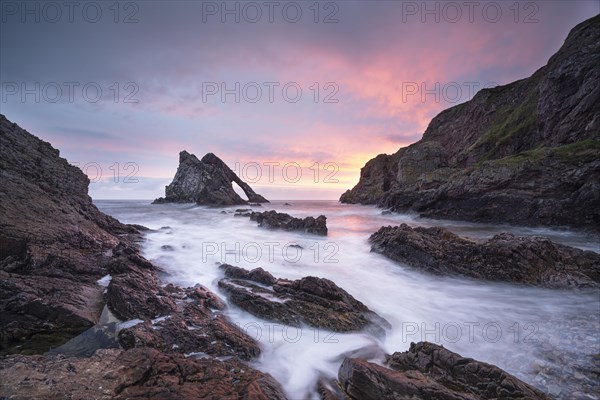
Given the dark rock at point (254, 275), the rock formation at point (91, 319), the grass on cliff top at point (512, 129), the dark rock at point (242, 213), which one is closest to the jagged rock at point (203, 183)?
the dark rock at point (242, 213)

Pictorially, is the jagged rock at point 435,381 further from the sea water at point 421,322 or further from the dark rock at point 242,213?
the dark rock at point 242,213

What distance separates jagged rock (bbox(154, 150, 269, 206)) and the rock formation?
5481 centimetres

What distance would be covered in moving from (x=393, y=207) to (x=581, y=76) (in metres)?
26.2

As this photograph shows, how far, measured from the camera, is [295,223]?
2361 cm

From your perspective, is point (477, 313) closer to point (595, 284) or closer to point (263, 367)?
point (595, 284)

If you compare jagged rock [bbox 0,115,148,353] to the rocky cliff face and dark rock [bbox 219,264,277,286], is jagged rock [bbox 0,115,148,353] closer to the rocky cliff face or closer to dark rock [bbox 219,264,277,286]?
dark rock [bbox 219,264,277,286]

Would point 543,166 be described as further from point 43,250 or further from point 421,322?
point 43,250

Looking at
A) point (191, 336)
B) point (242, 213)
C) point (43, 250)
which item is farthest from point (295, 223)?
point (191, 336)

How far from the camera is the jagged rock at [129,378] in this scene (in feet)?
11.5

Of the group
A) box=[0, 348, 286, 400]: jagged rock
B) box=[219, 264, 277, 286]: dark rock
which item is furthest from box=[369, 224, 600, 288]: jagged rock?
box=[0, 348, 286, 400]: jagged rock

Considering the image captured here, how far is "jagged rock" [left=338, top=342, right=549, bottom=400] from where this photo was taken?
3.99m

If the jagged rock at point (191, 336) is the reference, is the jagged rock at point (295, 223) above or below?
above

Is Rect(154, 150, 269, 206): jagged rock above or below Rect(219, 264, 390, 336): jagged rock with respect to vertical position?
above

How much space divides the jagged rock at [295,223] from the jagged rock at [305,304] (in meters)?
13.8
